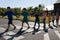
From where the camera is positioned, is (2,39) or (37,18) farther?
(37,18)

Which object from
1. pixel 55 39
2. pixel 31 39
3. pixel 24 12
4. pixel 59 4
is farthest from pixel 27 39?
pixel 59 4

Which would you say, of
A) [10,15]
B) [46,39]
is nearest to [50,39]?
[46,39]

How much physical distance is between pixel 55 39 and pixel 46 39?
18.7 inches

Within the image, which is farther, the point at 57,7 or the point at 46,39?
the point at 57,7

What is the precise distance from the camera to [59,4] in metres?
70.2

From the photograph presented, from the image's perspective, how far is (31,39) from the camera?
9758mm

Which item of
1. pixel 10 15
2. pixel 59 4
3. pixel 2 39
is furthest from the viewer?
pixel 59 4

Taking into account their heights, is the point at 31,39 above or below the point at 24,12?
below

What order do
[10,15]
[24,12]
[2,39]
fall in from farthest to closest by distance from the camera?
[24,12] → [10,15] → [2,39]

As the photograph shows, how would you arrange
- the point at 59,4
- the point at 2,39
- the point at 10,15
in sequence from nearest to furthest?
the point at 2,39, the point at 10,15, the point at 59,4

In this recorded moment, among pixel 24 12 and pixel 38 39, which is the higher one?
pixel 24 12

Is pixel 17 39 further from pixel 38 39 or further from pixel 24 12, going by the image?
pixel 24 12

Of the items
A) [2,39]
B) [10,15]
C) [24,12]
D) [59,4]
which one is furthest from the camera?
[59,4]

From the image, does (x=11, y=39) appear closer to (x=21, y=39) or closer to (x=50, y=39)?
(x=21, y=39)
